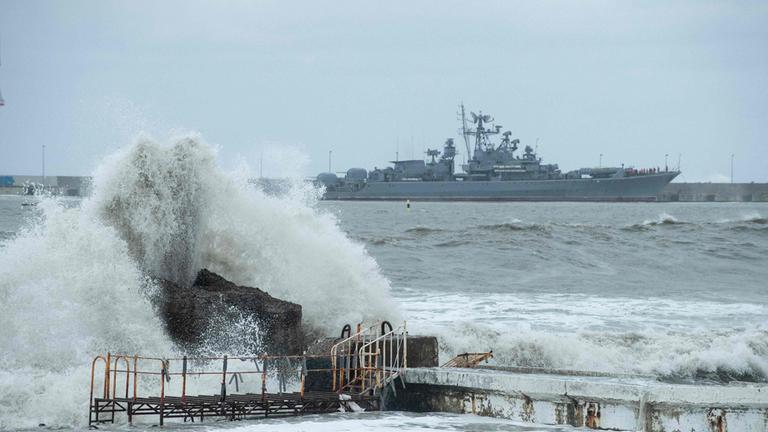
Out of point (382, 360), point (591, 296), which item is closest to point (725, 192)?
point (591, 296)

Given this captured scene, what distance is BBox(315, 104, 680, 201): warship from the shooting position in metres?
138

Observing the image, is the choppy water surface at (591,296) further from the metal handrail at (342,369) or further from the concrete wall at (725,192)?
the concrete wall at (725,192)

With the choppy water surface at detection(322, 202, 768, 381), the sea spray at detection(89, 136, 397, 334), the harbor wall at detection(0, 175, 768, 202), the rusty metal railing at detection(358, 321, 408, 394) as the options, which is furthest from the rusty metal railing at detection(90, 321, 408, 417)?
the harbor wall at detection(0, 175, 768, 202)

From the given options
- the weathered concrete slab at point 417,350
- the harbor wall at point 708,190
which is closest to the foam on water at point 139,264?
the weathered concrete slab at point 417,350

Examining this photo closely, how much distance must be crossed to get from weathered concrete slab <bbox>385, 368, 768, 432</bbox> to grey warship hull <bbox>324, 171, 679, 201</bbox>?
419 feet

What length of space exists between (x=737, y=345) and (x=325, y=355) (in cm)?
865

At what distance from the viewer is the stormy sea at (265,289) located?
1120 centimetres

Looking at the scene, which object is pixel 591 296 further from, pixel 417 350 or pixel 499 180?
pixel 499 180

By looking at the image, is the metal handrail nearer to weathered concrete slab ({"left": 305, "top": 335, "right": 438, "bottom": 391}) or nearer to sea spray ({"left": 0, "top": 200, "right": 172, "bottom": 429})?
weathered concrete slab ({"left": 305, "top": 335, "right": 438, "bottom": 391})

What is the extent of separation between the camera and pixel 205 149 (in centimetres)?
1532

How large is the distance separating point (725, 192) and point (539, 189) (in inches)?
2542

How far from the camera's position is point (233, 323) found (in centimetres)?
1238

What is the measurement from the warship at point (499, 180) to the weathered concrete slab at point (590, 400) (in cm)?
12414

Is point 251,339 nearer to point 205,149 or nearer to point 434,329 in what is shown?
point 205,149
